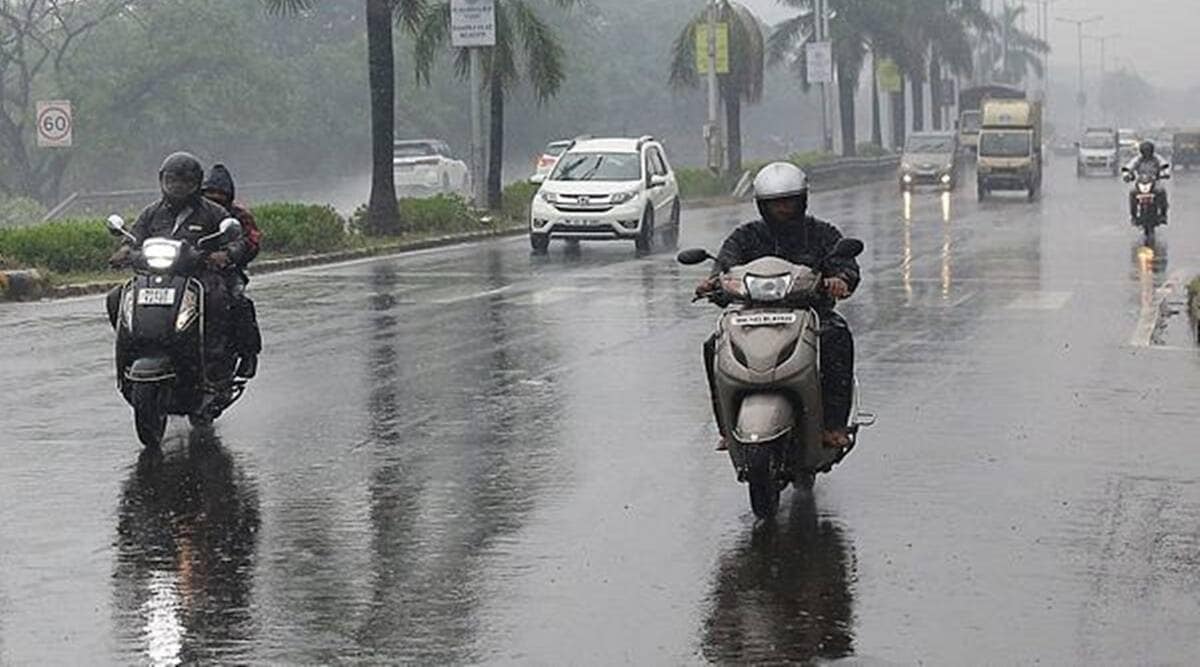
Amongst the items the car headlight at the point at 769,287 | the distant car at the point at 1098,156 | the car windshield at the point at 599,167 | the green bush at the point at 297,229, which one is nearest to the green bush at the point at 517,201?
the car windshield at the point at 599,167

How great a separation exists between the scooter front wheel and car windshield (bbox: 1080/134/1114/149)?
70.5m

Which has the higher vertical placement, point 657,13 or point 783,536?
point 657,13

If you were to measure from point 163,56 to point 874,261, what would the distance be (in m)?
44.3

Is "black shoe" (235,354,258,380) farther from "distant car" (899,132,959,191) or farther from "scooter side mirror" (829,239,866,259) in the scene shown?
"distant car" (899,132,959,191)

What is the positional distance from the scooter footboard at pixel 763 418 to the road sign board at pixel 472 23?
1222 inches

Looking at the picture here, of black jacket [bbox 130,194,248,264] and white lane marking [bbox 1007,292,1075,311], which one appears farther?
white lane marking [bbox 1007,292,1075,311]

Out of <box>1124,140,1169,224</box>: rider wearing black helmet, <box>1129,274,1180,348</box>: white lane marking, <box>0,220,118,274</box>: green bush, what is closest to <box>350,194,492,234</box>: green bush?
<box>0,220,118,274</box>: green bush

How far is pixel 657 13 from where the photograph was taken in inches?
4936

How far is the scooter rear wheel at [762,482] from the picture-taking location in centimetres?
952

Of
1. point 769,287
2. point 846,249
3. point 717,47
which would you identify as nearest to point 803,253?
point 846,249

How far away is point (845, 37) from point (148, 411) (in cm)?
6951

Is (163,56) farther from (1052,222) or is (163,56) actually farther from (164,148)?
(1052,222)

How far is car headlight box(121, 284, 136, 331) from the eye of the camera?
12.2m

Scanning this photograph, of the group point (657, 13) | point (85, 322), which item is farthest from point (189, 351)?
point (657, 13)
